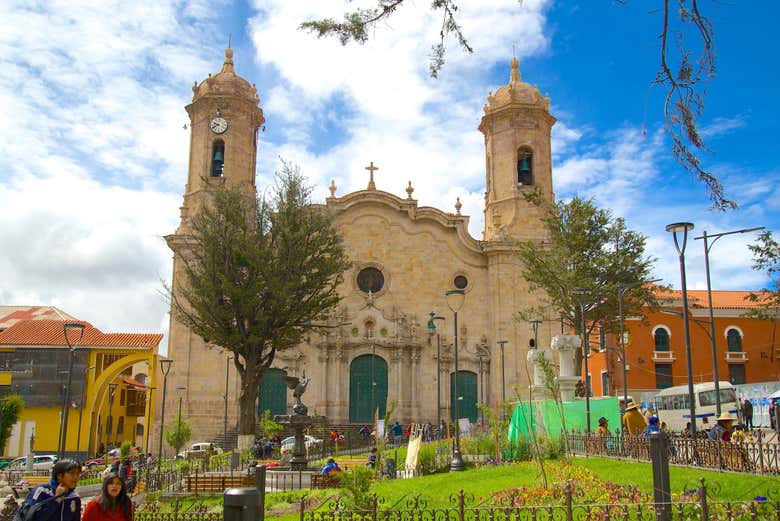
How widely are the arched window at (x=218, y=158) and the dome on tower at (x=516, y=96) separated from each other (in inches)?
541

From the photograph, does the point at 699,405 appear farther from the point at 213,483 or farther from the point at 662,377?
the point at 213,483

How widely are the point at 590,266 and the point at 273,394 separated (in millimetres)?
15439

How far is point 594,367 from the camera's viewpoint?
139 ft

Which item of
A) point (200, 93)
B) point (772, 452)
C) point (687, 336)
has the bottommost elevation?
point (772, 452)

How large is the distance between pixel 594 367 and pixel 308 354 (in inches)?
692

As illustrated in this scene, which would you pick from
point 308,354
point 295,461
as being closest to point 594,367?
point 308,354

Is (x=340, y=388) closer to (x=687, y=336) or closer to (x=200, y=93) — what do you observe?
(x=200, y=93)

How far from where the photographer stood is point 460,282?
36.2 meters

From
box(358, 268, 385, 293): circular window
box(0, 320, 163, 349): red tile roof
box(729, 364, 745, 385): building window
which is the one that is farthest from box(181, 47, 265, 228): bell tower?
box(729, 364, 745, 385): building window

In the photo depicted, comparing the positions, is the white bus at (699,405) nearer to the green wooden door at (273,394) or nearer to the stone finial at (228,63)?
the green wooden door at (273,394)

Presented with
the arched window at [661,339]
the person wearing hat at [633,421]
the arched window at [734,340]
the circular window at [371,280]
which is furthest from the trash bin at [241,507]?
the arched window at [734,340]

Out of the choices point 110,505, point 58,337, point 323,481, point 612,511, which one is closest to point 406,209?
point 58,337

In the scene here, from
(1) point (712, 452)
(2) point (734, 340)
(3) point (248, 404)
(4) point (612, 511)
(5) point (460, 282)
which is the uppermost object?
(5) point (460, 282)

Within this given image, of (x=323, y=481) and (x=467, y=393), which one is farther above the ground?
(x=467, y=393)
